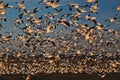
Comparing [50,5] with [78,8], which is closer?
[50,5]

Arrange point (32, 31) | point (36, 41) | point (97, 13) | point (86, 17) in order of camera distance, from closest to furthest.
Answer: point (97, 13) → point (86, 17) → point (32, 31) → point (36, 41)

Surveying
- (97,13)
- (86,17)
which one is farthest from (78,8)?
(97,13)

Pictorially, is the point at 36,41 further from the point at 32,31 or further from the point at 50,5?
the point at 50,5

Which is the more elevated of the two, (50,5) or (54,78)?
(50,5)

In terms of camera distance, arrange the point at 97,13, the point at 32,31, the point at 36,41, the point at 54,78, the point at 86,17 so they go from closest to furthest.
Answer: the point at 97,13 → the point at 86,17 → the point at 32,31 → the point at 36,41 → the point at 54,78

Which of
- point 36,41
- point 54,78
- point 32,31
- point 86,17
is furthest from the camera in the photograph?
point 54,78

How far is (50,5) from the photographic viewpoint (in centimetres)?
2442

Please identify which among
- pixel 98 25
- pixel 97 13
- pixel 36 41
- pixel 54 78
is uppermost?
pixel 97 13

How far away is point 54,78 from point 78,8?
4357cm

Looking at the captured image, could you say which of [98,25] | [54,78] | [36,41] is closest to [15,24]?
[36,41]

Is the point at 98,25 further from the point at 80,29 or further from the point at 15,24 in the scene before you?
the point at 15,24

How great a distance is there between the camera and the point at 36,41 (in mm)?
30031

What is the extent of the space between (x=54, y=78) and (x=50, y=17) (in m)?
43.5

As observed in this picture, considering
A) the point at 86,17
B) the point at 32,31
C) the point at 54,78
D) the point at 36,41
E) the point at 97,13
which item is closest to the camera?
the point at 97,13
